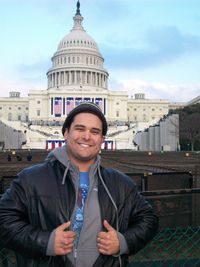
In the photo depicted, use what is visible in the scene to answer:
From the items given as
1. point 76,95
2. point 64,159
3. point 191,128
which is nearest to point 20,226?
point 64,159

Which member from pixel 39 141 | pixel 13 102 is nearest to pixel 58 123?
pixel 39 141

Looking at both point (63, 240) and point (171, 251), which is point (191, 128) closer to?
point (171, 251)

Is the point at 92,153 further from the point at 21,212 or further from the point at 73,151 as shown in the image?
the point at 21,212

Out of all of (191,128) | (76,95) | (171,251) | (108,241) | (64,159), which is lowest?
(171,251)

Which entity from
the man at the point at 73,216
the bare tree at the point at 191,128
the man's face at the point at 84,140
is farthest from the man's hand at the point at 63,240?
the bare tree at the point at 191,128

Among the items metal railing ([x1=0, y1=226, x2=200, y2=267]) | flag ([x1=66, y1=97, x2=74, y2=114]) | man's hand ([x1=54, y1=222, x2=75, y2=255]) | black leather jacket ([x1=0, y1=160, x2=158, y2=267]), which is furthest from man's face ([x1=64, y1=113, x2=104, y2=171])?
flag ([x1=66, y1=97, x2=74, y2=114])

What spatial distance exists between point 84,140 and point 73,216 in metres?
0.55

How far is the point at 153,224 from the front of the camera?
2.67 m

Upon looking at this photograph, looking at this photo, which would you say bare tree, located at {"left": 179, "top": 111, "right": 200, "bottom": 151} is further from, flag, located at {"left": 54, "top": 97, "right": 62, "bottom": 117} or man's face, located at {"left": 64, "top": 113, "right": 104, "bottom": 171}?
man's face, located at {"left": 64, "top": 113, "right": 104, "bottom": 171}

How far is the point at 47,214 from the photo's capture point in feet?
8.15

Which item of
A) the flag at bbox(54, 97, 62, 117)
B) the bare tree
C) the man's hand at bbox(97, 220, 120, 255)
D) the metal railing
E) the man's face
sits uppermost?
the flag at bbox(54, 97, 62, 117)

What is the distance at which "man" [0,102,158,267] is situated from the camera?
241cm

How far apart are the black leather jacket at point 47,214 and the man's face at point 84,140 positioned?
138 millimetres

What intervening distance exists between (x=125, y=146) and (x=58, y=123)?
71.8 ft
